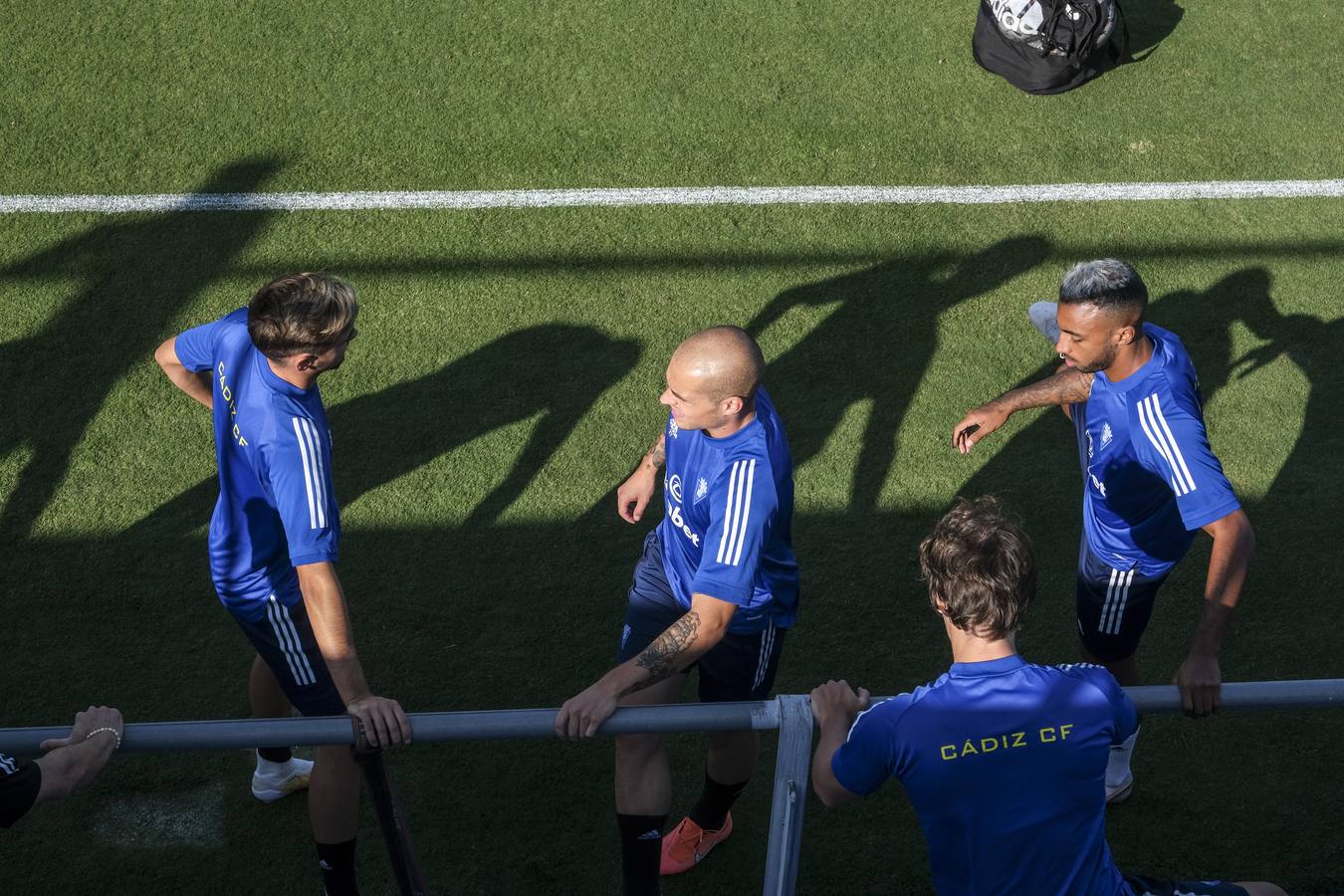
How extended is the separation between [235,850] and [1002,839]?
9.91 ft

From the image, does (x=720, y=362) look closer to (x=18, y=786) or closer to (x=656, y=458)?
(x=656, y=458)

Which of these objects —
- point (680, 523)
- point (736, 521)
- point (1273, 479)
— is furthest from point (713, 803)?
point (1273, 479)

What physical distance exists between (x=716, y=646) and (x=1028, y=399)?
5.42ft

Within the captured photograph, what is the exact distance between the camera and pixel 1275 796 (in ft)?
16.6

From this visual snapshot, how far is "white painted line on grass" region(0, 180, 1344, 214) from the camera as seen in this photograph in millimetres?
7375


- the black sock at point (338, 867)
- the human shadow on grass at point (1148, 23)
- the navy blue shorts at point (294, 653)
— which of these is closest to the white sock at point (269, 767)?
the navy blue shorts at point (294, 653)

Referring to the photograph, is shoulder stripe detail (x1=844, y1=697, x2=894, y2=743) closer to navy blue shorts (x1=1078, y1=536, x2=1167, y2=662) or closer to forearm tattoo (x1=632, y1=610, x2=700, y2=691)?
forearm tattoo (x1=632, y1=610, x2=700, y2=691)

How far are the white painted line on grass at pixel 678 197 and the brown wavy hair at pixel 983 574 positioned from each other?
461 cm

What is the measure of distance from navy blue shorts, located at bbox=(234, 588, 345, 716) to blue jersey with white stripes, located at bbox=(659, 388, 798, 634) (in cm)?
122

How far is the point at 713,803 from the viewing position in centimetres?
477

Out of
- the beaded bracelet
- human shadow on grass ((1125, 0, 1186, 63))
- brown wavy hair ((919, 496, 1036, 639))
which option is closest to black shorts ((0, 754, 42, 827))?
the beaded bracelet

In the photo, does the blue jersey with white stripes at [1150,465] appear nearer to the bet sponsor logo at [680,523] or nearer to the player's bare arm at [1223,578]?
the player's bare arm at [1223,578]

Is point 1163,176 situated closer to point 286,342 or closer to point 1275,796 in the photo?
point 1275,796

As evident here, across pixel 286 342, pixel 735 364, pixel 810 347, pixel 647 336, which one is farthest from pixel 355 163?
pixel 735 364
